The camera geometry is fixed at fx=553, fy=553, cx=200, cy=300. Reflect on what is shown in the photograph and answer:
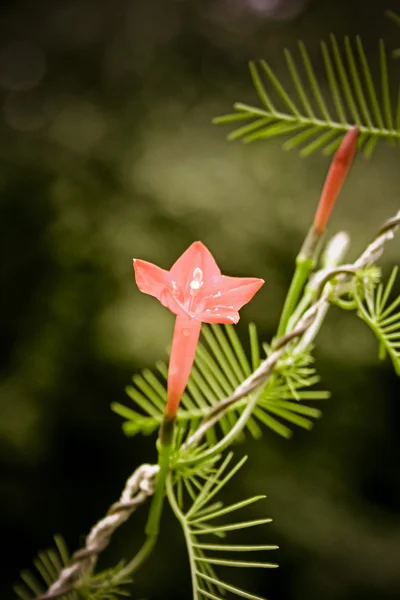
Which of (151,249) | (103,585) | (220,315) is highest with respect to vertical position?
(151,249)

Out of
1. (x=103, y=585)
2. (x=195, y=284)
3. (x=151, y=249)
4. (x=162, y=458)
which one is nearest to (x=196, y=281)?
(x=195, y=284)

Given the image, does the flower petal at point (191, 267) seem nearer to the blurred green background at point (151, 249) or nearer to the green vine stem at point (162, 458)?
the green vine stem at point (162, 458)

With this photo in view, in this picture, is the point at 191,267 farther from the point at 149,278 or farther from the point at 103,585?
the point at 103,585

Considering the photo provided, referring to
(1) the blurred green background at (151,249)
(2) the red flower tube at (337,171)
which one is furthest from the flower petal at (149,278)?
(1) the blurred green background at (151,249)

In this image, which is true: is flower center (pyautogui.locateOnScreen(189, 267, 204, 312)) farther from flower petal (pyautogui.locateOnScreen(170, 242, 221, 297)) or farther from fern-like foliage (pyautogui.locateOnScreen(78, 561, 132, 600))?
fern-like foliage (pyautogui.locateOnScreen(78, 561, 132, 600))

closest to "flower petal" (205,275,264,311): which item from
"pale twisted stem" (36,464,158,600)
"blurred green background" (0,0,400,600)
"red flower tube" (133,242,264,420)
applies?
"red flower tube" (133,242,264,420)

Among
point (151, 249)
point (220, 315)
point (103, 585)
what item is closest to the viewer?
point (220, 315)

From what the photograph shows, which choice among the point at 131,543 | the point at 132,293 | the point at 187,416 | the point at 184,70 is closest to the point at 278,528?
the point at 131,543
